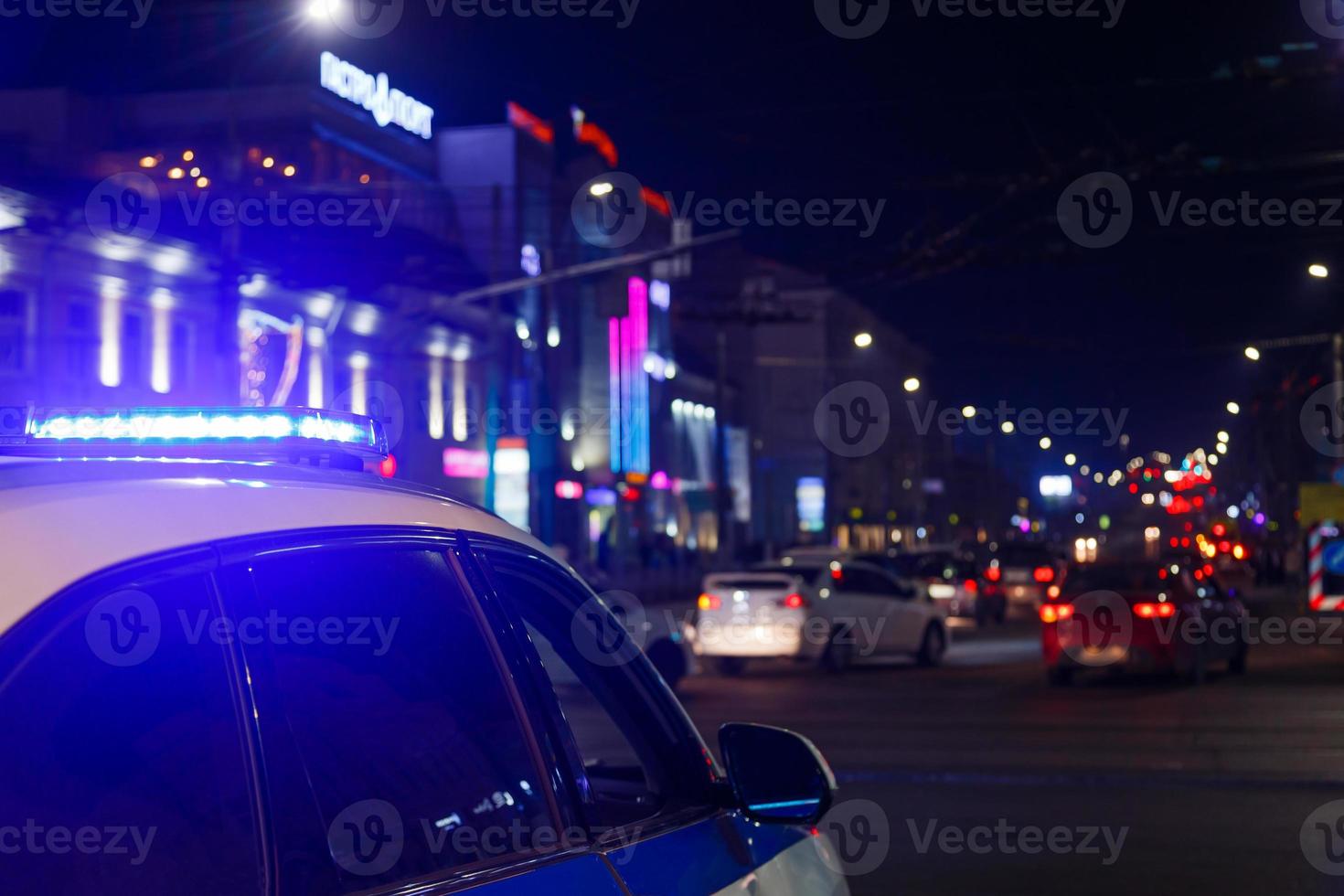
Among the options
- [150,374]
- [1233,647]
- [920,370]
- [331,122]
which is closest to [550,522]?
[331,122]

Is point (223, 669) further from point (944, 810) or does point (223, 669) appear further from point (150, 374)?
point (150, 374)

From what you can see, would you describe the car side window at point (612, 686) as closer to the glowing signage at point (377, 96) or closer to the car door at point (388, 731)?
the car door at point (388, 731)

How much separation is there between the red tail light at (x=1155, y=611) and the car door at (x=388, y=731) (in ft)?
60.0

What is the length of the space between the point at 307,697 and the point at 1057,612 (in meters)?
18.8

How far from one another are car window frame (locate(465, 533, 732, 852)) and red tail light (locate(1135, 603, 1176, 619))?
1753 centimetres

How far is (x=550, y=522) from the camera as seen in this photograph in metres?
58.0

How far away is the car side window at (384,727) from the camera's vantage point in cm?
212

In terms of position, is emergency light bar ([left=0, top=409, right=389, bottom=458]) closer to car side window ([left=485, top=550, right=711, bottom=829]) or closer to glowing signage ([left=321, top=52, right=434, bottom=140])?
car side window ([left=485, top=550, right=711, bottom=829])

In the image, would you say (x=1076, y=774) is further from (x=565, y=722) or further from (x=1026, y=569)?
(x=1026, y=569)

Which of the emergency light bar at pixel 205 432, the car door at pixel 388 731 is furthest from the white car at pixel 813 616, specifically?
the car door at pixel 388 731

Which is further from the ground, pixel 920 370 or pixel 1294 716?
pixel 920 370

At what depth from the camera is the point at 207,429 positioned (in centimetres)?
294

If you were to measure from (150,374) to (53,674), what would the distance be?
1260 inches

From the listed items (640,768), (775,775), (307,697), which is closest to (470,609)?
(307,697)
